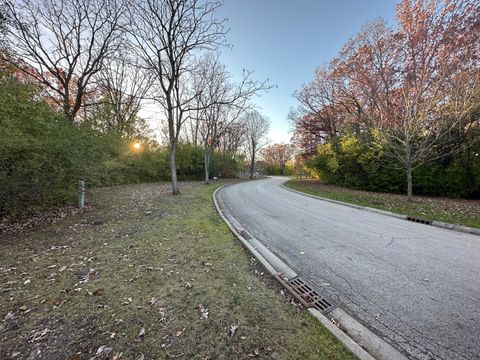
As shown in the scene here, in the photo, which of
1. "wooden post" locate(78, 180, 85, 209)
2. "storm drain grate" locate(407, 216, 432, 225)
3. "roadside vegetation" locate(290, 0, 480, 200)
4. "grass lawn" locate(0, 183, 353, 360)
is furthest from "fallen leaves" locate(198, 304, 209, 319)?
"roadside vegetation" locate(290, 0, 480, 200)

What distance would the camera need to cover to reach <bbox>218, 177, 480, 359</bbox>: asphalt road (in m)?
2.14

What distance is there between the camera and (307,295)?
2801 millimetres

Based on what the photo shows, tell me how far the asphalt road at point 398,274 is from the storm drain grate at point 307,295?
0.17 metres

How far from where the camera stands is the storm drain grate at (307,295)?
257 centimetres

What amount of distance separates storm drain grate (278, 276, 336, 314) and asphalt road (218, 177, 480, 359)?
17 cm

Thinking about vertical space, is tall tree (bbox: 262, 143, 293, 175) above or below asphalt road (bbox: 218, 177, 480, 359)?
above

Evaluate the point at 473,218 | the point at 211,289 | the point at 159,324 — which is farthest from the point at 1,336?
the point at 473,218

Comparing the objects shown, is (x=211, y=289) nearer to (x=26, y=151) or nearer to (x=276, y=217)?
(x=276, y=217)

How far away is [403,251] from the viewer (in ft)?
13.8

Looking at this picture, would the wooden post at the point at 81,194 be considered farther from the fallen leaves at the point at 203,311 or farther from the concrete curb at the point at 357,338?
the concrete curb at the point at 357,338

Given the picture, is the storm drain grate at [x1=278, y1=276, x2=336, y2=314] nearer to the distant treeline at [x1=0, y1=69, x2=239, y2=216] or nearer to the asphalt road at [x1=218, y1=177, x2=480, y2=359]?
the asphalt road at [x1=218, y1=177, x2=480, y2=359]

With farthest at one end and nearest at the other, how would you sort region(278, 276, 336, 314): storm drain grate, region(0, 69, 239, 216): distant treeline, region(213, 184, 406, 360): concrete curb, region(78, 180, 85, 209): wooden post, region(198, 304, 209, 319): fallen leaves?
region(78, 180, 85, 209): wooden post
region(0, 69, 239, 216): distant treeline
region(278, 276, 336, 314): storm drain grate
region(198, 304, 209, 319): fallen leaves
region(213, 184, 406, 360): concrete curb

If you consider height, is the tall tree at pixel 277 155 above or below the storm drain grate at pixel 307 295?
above

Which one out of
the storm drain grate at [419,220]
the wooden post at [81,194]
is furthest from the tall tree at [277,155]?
the wooden post at [81,194]
